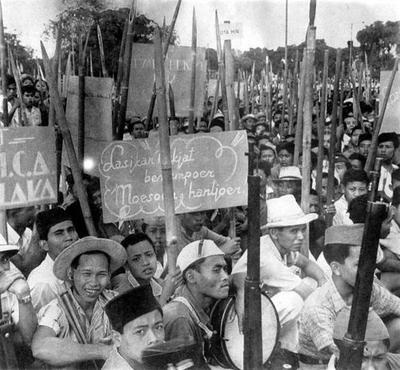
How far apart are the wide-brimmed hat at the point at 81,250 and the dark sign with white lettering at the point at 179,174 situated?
1.13 ft

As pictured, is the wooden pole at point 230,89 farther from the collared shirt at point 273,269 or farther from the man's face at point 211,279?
the man's face at point 211,279

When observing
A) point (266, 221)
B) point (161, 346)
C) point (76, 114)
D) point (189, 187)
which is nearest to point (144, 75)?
point (76, 114)

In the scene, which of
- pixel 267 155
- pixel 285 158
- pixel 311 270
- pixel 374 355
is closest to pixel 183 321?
pixel 374 355

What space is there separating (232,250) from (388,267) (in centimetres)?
105

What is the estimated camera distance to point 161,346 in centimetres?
276

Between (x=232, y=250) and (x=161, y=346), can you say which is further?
(x=232, y=250)

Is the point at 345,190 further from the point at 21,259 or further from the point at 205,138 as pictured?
the point at 21,259

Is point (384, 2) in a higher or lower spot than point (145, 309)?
higher

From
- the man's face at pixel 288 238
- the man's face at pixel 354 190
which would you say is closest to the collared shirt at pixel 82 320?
the man's face at pixel 288 238

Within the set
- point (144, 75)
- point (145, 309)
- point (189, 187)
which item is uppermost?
point (144, 75)

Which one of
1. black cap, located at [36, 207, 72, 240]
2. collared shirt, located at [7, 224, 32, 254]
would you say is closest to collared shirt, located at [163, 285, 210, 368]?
black cap, located at [36, 207, 72, 240]

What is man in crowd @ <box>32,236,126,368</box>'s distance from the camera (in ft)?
9.09

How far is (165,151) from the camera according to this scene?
3119mm

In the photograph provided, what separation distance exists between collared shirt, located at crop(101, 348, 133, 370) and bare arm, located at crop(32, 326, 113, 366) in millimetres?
40
